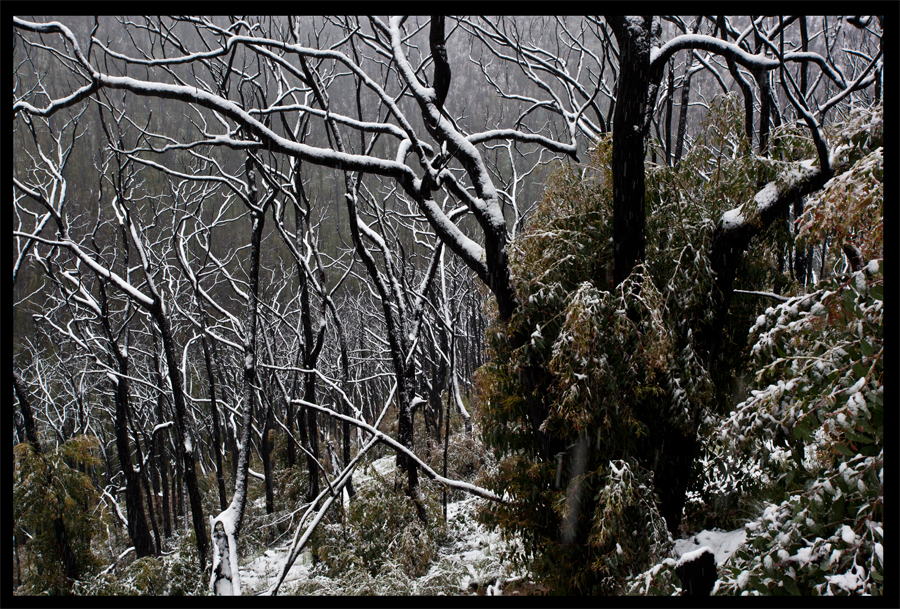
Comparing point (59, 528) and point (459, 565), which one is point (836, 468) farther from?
point (59, 528)

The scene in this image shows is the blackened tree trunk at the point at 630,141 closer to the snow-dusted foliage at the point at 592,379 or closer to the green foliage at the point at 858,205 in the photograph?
the snow-dusted foliage at the point at 592,379

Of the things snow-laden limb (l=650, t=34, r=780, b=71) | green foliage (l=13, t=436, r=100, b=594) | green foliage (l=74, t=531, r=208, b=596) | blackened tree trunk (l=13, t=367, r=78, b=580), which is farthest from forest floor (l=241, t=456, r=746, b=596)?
snow-laden limb (l=650, t=34, r=780, b=71)

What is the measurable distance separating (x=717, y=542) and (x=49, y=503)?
664cm

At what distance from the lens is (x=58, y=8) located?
7.18 ft

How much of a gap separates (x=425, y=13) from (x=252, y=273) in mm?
4305

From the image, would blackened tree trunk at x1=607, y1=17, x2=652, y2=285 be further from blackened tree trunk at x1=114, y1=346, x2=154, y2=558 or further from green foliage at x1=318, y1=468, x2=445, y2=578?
blackened tree trunk at x1=114, y1=346, x2=154, y2=558

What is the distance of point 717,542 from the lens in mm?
2697

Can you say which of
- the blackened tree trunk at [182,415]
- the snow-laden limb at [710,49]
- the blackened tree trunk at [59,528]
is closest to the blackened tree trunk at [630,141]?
the snow-laden limb at [710,49]

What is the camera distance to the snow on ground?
100 inches

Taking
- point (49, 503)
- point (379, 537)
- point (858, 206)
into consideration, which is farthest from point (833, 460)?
point (49, 503)

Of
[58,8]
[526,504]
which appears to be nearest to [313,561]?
[526,504]

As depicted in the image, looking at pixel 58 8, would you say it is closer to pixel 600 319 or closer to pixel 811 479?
pixel 600 319

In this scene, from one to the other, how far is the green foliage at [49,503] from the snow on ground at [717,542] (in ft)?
19.0

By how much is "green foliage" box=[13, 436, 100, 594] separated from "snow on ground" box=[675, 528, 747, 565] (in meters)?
5.79
